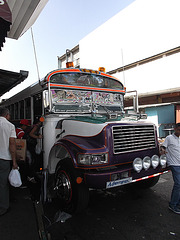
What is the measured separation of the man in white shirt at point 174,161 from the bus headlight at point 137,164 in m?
0.71

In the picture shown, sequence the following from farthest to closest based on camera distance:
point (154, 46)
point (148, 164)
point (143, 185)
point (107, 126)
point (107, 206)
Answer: point (154, 46)
point (143, 185)
point (107, 206)
point (148, 164)
point (107, 126)

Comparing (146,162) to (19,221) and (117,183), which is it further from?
(19,221)

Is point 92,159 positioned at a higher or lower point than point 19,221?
higher

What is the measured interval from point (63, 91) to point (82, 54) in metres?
16.4

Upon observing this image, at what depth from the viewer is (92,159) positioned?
2611mm

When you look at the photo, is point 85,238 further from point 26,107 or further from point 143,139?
point 26,107

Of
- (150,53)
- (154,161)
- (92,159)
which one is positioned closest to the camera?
(92,159)

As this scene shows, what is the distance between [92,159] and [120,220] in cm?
119

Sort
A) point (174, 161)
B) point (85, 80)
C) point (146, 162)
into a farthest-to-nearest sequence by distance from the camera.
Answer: point (85, 80) → point (174, 161) → point (146, 162)

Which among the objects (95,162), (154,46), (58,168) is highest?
(154,46)

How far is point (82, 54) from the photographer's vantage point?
62.3ft

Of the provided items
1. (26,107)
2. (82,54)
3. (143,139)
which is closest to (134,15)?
(82,54)

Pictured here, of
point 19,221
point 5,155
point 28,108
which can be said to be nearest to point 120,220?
point 19,221

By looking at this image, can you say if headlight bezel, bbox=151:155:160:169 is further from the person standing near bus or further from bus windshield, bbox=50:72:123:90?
the person standing near bus
